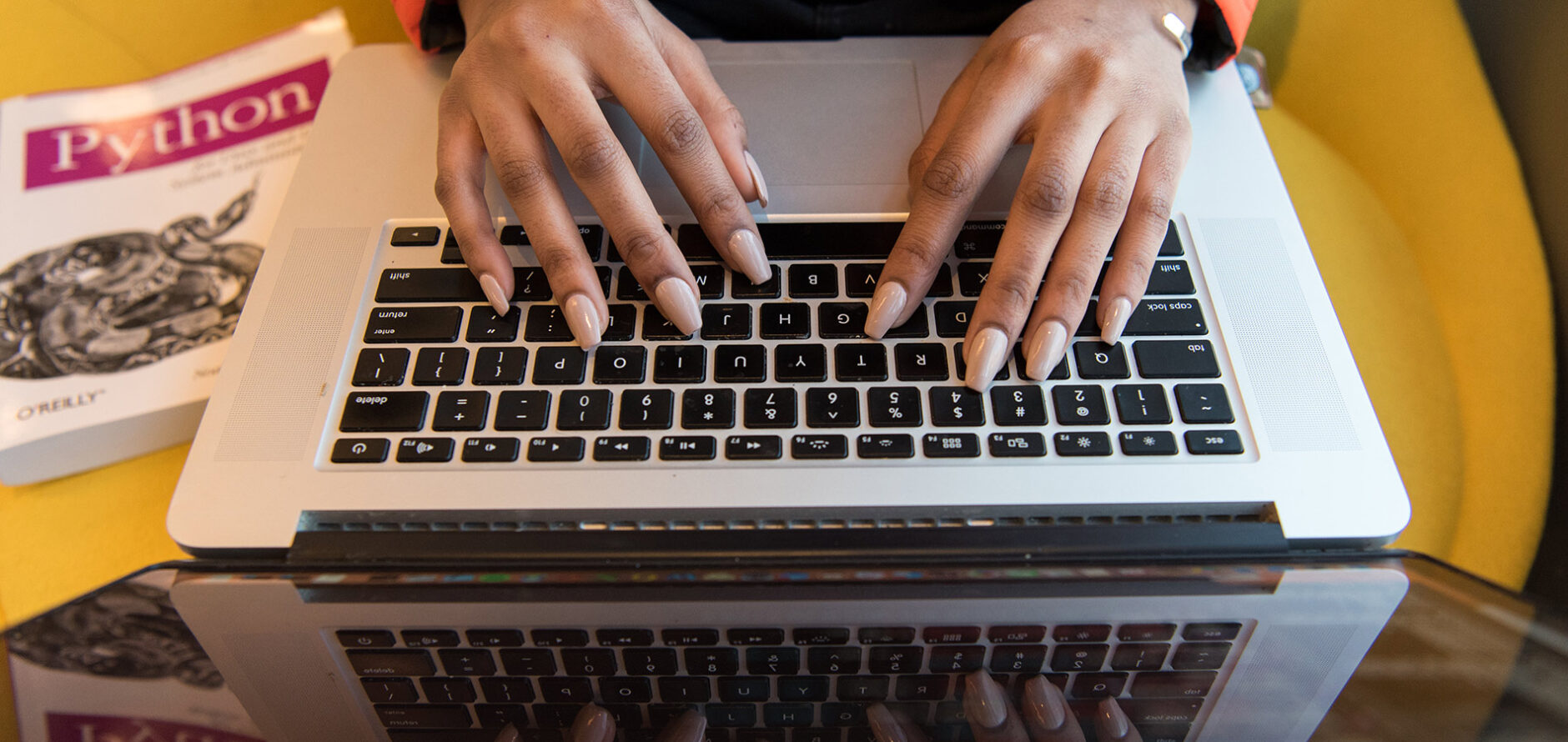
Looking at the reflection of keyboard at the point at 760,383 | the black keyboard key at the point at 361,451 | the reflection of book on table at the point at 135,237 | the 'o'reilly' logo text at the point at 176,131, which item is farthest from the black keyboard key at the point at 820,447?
the 'o'reilly' logo text at the point at 176,131

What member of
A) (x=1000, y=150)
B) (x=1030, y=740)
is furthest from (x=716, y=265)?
(x=1030, y=740)

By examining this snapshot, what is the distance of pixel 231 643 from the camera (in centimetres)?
36

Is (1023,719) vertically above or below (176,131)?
below

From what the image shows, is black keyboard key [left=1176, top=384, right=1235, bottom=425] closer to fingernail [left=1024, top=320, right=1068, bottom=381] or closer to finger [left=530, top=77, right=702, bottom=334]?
fingernail [left=1024, top=320, right=1068, bottom=381]

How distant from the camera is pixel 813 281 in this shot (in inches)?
18.8

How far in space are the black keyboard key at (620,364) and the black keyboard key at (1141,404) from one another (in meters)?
0.25

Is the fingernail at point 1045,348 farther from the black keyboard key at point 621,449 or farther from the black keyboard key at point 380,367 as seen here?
the black keyboard key at point 380,367

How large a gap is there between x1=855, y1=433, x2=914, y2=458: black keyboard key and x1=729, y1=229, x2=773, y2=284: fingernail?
115 millimetres

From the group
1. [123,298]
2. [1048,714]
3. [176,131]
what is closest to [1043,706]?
[1048,714]

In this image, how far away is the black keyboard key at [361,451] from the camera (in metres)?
0.42

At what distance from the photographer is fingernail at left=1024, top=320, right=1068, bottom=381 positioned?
44 cm

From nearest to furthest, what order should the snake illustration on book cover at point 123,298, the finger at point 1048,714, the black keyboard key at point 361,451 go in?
the finger at point 1048,714 < the black keyboard key at point 361,451 < the snake illustration on book cover at point 123,298

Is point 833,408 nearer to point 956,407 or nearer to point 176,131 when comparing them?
point 956,407

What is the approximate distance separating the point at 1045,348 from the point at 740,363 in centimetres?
16
